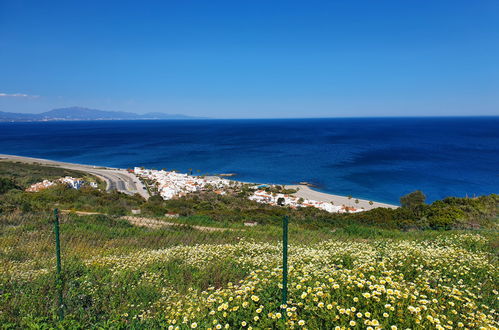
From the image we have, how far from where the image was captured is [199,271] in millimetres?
6422

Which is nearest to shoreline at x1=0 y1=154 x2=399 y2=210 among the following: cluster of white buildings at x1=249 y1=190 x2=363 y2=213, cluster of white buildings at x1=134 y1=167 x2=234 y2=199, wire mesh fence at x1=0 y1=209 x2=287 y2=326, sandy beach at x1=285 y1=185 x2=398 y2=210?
sandy beach at x1=285 y1=185 x2=398 y2=210

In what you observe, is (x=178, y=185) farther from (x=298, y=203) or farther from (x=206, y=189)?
(x=298, y=203)

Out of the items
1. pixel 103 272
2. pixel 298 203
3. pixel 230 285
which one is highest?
pixel 230 285

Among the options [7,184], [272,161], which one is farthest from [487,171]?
[7,184]

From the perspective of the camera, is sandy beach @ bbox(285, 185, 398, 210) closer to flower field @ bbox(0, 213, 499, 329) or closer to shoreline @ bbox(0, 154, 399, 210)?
shoreline @ bbox(0, 154, 399, 210)

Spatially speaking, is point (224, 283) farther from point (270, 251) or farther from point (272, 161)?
point (272, 161)

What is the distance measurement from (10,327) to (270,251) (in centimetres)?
561

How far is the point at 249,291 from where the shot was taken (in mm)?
4348

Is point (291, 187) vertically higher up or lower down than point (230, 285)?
lower down

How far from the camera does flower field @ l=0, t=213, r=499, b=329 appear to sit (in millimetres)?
3654

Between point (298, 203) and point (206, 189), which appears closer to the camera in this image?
point (298, 203)

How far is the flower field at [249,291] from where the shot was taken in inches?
144

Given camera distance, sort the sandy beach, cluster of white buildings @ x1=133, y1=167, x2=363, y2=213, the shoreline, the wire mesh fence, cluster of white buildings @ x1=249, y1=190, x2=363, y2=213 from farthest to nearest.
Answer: the shoreline → the sandy beach → cluster of white buildings @ x1=133, y1=167, x2=363, y2=213 → cluster of white buildings @ x1=249, y1=190, x2=363, y2=213 → the wire mesh fence

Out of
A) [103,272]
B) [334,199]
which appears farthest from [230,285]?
[334,199]
